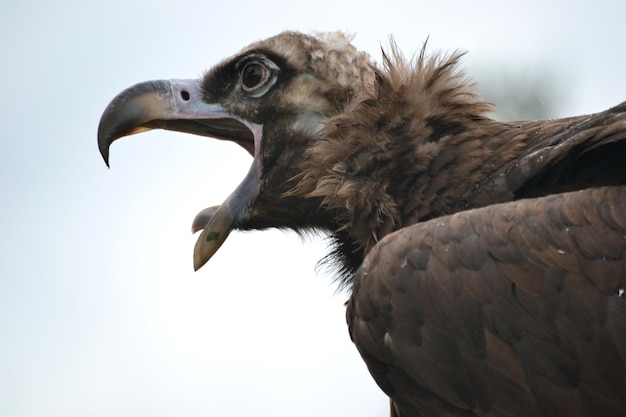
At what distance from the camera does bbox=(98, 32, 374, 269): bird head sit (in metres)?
4.87

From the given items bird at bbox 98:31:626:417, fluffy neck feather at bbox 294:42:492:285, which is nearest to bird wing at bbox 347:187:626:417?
bird at bbox 98:31:626:417

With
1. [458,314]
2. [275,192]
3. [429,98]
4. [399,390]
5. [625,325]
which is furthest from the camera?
[275,192]

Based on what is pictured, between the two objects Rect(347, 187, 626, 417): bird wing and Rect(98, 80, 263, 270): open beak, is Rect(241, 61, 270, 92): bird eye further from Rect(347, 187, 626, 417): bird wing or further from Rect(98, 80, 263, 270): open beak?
Rect(347, 187, 626, 417): bird wing

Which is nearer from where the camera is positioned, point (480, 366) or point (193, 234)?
point (480, 366)

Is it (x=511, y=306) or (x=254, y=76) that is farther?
(x=254, y=76)

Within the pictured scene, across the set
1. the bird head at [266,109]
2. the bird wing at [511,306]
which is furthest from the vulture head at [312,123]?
the bird wing at [511,306]

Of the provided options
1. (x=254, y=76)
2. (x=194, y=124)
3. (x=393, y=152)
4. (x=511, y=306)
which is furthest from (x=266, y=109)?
(x=511, y=306)

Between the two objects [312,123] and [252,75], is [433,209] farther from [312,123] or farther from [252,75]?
[252,75]

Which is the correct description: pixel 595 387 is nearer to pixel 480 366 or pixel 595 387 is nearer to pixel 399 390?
pixel 480 366

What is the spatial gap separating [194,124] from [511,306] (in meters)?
1.96

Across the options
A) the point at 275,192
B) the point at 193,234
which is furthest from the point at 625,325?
the point at 193,234

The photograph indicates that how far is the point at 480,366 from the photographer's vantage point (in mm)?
3805

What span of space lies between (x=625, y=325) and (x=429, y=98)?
135 centimetres

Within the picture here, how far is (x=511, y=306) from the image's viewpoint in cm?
373
